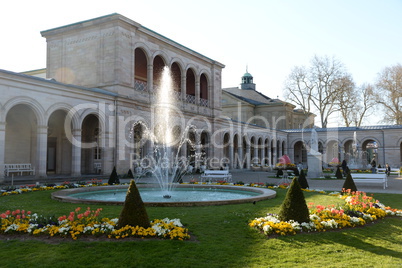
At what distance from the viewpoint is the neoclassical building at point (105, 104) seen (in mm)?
20430

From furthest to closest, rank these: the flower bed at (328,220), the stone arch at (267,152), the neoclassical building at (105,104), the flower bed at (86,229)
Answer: the stone arch at (267,152)
the neoclassical building at (105,104)
the flower bed at (328,220)
the flower bed at (86,229)

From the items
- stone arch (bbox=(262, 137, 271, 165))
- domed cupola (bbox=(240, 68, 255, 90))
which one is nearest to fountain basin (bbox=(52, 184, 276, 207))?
stone arch (bbox=(262, 137, 271, 165))

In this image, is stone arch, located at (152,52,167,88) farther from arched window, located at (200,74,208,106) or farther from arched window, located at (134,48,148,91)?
arched window, located at (200,74,208,106)

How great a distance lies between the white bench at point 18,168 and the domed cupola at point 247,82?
5485 centimetres

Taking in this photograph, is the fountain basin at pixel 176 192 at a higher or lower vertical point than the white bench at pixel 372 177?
lower

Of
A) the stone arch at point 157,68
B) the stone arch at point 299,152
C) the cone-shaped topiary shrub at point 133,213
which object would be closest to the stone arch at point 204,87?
the stone arch at point 157,68

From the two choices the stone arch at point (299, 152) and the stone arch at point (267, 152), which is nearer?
the stone arch at point (267, 152)

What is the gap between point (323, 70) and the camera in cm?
5191

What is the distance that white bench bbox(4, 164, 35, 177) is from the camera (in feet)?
68.0

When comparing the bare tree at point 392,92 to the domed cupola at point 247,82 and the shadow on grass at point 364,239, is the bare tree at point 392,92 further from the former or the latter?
the shadow on grass at point 364,239

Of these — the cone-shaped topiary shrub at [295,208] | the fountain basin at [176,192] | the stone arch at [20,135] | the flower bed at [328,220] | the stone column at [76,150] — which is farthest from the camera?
the stone column at [76,150]

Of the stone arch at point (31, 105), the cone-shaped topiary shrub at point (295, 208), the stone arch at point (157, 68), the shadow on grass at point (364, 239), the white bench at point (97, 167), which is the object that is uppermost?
the stone arch at point (157, 68)

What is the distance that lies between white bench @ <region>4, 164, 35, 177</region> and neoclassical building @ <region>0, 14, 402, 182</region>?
515mm

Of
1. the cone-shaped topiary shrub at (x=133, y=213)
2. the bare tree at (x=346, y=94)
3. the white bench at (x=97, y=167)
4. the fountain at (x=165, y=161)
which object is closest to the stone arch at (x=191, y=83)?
the fountain at (x=165, y=161)
